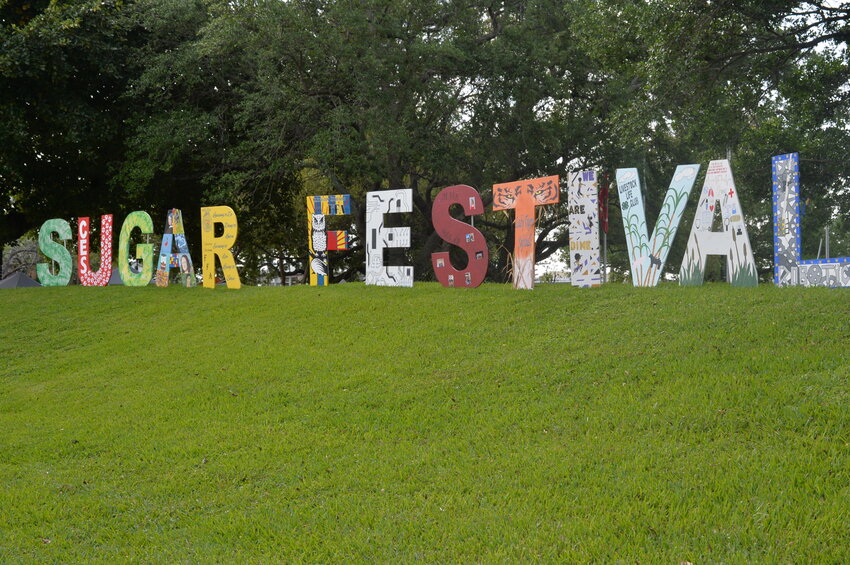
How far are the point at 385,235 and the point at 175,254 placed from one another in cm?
605

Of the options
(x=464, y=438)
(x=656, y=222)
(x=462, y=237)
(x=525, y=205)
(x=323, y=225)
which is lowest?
(x=464, y=438)

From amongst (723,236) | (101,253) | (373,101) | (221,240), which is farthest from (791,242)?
(101,253)

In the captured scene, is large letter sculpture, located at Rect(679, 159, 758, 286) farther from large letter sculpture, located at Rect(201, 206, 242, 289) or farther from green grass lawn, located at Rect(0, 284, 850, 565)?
large letter sculpture, located at Rect(201, 206, 242, 289)

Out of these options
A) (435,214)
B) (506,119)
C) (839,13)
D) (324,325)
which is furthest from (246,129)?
(839,13)

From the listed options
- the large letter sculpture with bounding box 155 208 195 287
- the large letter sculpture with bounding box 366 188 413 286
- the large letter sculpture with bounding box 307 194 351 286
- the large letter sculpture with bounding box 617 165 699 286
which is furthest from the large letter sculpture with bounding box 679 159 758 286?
the large letter sculpture with bounding box 155 208 195 287

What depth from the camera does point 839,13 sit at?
13.3 m

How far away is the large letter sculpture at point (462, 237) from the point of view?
13.1 m

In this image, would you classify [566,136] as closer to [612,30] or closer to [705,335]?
[612,30]

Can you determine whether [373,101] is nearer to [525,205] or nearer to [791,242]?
[525,205]

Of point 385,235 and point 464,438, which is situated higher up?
point 385,235

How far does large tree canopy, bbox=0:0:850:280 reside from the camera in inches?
659

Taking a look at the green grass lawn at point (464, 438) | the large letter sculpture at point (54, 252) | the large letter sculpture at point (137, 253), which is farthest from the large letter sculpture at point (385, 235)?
the large letter sculpture at point (54, 252)

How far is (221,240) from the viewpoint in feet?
51.4

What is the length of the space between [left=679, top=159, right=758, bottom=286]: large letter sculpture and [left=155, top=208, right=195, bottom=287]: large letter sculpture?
11.4 meters
